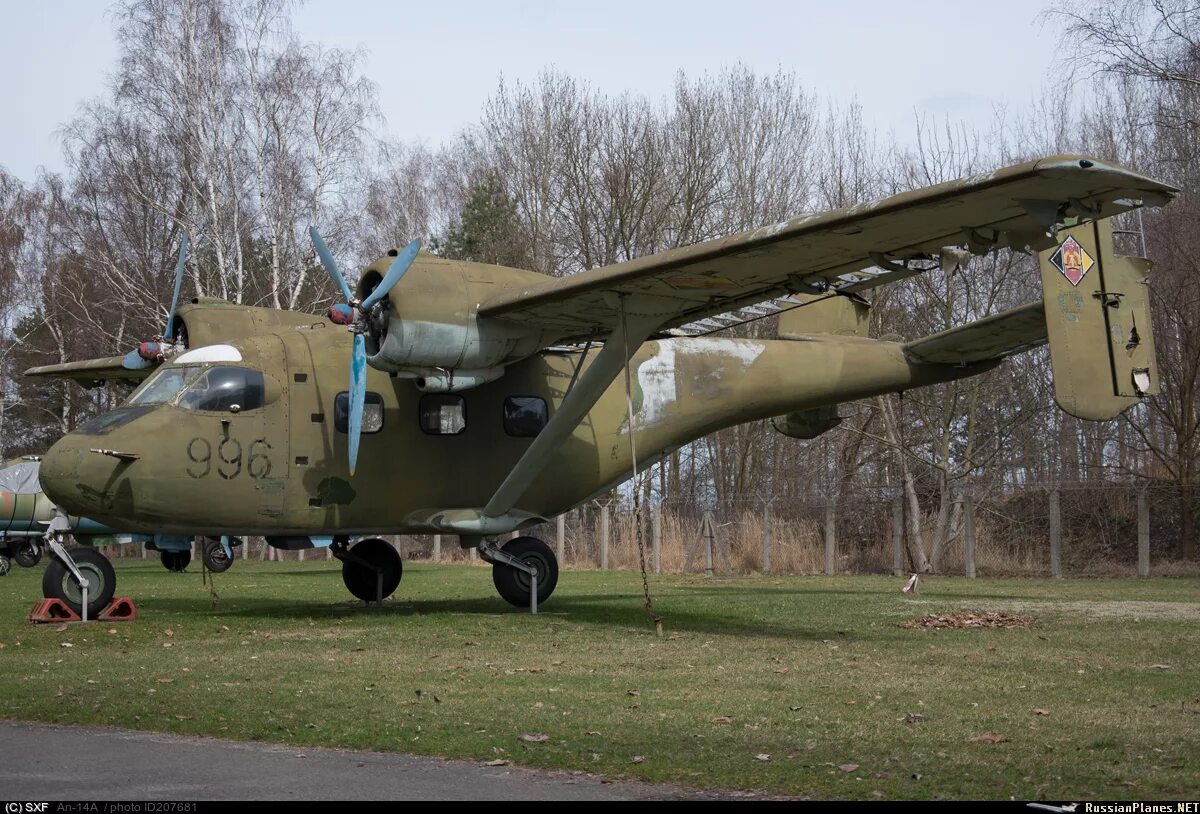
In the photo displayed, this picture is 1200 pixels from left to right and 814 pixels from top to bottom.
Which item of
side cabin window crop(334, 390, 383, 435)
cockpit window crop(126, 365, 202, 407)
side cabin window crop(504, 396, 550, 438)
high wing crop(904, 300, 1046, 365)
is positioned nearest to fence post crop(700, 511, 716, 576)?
high wing crop(904, 300, 1046, 365)

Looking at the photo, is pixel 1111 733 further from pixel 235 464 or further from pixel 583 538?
pixel 583 538

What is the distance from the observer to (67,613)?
14.9 meters

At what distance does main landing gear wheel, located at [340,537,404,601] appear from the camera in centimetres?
1780

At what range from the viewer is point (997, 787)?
593 cm

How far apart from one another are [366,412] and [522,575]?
301 centimetres

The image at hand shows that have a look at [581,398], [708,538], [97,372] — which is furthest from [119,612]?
[708,538]

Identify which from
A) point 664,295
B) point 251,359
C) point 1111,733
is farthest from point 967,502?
point 1111,733

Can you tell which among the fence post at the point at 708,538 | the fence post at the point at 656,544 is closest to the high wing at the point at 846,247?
the fence post at the point at 708,538

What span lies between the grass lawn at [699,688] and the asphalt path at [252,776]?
0.29 metres

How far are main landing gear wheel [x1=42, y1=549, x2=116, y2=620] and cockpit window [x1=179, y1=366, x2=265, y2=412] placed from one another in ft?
7.70

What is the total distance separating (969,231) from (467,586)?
13131mm

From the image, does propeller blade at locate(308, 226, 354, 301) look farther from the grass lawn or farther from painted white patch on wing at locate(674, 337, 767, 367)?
painted white patch on wing at locate(674, 337, 767, 367)

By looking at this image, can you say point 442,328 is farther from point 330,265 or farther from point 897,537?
point 897,537

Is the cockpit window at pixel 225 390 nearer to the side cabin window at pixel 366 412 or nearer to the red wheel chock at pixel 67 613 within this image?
the side cabin window at pixel 366 412
